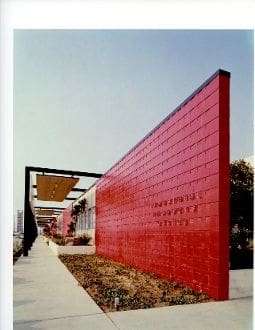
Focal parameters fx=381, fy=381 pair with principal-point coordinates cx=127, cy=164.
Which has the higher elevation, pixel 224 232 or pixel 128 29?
pixel 128 29

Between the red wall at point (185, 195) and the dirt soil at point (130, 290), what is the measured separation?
170 mm

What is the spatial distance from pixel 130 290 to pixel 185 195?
1496 mm

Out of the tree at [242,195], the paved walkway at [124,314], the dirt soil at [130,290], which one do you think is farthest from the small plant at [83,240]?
the tree at [242,195]

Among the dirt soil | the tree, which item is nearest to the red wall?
the dirt soil

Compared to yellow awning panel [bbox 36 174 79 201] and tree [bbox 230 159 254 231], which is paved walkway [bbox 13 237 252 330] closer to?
tree [bbox 230 159 254 231]

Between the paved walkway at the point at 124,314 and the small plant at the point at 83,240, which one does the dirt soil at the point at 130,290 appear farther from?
the small plant at the point at 83,240

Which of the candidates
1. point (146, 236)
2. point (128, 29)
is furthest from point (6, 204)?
point (146, 236)

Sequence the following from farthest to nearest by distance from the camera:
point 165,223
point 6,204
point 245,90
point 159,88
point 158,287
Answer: point 165,223 → point 158,287 → point 159,88 → point 245,90 → point 6,204

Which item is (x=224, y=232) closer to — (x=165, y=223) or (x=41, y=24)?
(x=165, y=223)

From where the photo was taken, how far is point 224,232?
4.39m

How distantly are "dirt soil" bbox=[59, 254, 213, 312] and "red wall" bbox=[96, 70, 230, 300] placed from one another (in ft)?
0.56

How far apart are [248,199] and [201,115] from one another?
130 centimetres

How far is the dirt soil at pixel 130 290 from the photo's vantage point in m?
4.41

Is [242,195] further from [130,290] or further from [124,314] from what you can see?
[124,314]
